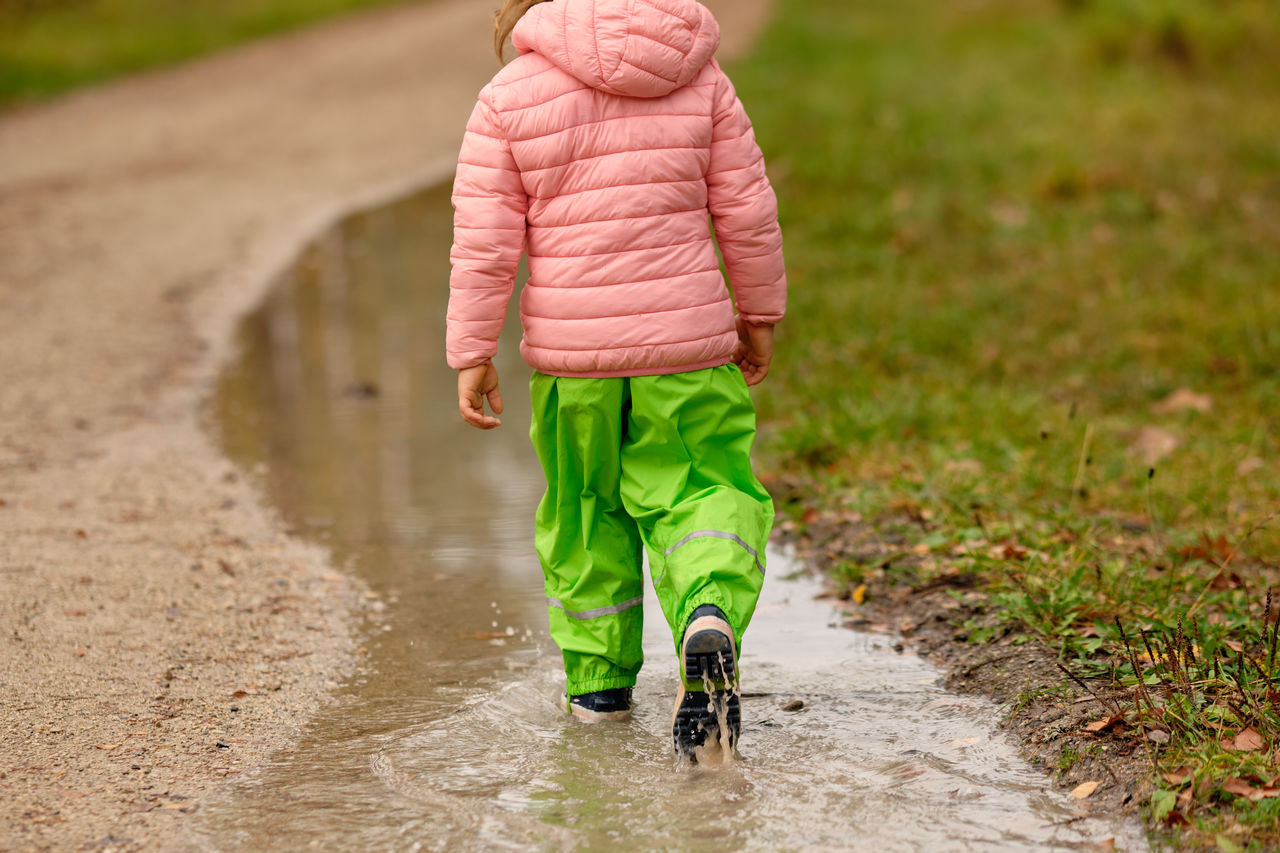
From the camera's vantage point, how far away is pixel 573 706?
320 centimetres

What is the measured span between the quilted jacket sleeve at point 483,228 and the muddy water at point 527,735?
86cm

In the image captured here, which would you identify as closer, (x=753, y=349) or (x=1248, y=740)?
(x=1248, y=740)

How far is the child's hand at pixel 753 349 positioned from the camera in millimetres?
3225

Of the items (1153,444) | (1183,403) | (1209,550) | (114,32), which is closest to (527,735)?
(1209,550)

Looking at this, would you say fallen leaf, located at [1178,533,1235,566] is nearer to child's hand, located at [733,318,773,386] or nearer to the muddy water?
the muddy water

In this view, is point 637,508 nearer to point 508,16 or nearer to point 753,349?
point 753,349

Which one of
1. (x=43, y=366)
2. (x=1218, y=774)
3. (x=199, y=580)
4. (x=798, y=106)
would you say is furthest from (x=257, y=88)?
(x=1218, y=774)

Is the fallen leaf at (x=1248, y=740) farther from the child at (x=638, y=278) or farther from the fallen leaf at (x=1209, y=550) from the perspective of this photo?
the fallen leaf at (x=1209, y=550)

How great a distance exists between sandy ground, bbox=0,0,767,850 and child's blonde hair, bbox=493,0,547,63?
5.12ft

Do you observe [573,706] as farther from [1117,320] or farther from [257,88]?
[257,88]

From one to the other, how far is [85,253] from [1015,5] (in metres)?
13.8

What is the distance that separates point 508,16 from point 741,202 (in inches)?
25.2

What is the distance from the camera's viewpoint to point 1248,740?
8.84ft

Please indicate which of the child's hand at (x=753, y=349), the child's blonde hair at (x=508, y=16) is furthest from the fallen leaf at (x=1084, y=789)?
the child's blonde hair at (x=508, y=16)
